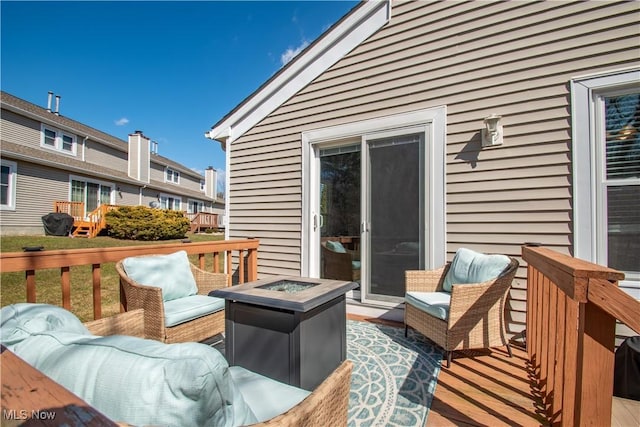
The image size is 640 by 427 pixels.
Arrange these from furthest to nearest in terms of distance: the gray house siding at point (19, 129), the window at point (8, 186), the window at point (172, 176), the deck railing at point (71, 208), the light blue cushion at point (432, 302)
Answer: the window at point (172, 176) → the deck railing at point (71, 208) → the gray house siding at point (19, 129) → the window at point (8, 186) → the light blue cushion at point (432, 302)

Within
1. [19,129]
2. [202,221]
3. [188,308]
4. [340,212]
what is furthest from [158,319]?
[202,221]

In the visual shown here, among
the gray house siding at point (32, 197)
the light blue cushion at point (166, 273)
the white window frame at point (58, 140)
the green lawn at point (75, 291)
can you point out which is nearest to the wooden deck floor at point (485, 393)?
the light blue cushion at point (166, 273)

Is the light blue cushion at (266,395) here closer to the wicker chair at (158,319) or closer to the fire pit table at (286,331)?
the fire pit table at (286,331)

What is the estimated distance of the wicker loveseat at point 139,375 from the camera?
666 mm

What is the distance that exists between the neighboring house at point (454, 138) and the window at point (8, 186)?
36.6 ft

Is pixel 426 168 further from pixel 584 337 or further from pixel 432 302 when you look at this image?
pixel 584 337

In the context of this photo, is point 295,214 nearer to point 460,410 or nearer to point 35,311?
point 460,410

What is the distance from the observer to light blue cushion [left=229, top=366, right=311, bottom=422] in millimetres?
1112

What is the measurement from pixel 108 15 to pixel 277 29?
4.30 m

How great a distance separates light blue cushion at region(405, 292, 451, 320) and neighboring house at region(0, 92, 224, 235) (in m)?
13.5

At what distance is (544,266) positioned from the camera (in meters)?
1.78

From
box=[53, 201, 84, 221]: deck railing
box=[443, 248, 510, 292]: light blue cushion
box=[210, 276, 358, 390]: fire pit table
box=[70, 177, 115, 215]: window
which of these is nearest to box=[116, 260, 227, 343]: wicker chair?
box=[210, 276, 358, 390]: fire pit table

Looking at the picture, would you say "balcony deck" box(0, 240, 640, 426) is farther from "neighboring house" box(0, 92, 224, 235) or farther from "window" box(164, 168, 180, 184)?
"window" box(164, 168, 180, 184)

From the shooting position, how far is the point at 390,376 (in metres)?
2.23
